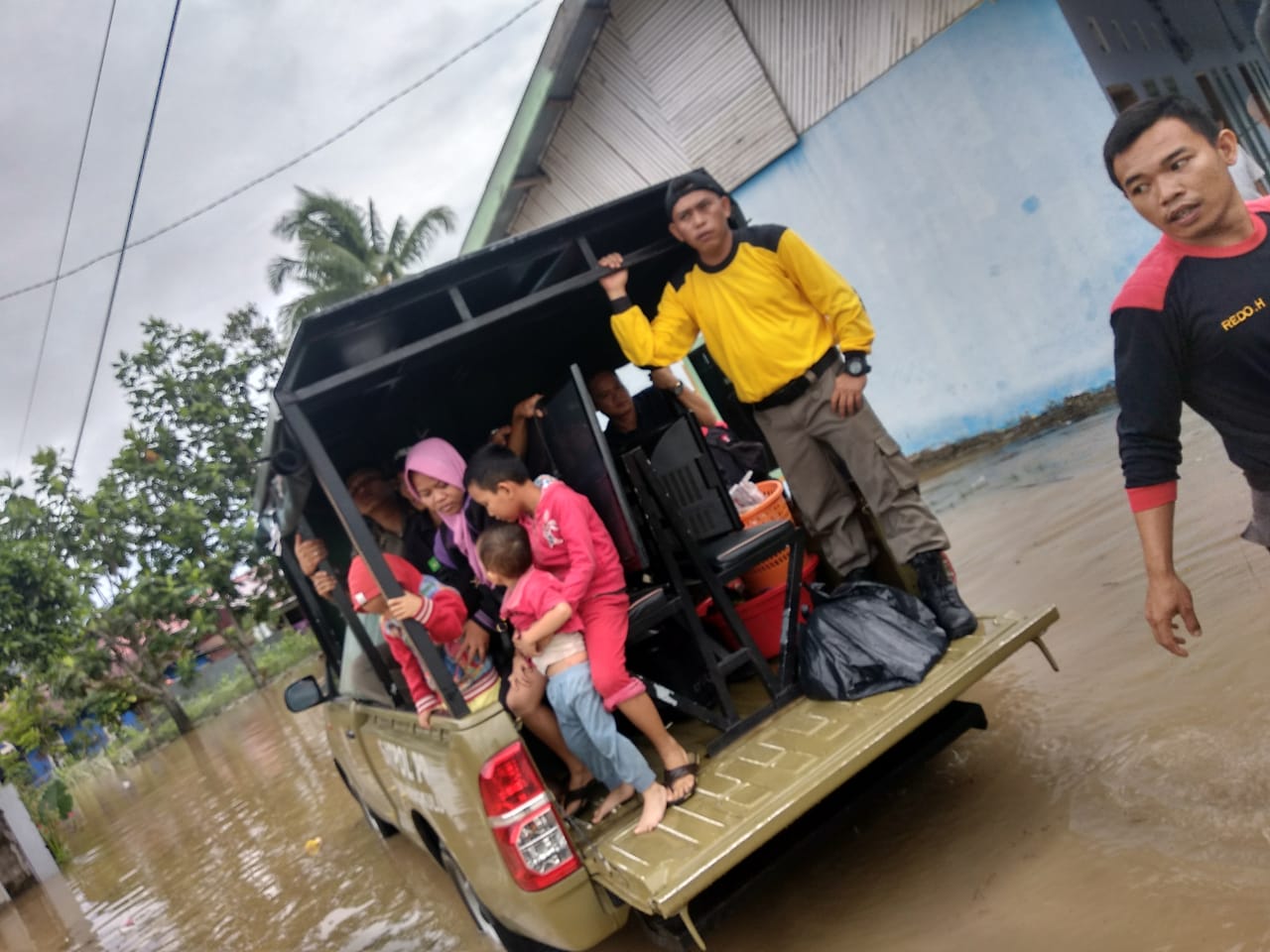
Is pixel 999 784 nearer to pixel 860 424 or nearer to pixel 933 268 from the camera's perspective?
pixel 860 424

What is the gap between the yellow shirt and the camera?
3.81m

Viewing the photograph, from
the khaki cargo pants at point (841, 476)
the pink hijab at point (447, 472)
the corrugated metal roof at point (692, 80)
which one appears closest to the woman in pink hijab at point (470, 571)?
the pink hijab at point (447, 472)

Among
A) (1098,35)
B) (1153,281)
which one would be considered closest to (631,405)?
(1153,281)

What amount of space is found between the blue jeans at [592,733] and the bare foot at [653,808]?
36mm

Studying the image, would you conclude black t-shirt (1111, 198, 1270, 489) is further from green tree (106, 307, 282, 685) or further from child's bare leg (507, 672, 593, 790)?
green tree (106, 307, 282, 685)

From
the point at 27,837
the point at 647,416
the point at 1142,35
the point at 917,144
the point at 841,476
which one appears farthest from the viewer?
the point at 27,837

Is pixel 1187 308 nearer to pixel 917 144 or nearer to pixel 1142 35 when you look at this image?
pixel 917 144

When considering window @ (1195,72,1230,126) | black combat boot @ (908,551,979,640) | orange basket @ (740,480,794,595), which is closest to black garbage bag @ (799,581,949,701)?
black combat boot @ (908,551,979,640)

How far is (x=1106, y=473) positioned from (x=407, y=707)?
5.26 metres

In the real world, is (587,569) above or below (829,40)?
below

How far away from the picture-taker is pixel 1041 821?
3324 millimetres

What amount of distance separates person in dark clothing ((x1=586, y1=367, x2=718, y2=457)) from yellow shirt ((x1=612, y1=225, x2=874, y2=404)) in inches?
33.3

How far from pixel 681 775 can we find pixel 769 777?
1.32 ft

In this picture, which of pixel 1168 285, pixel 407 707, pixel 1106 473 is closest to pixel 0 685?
pixel 407 707
